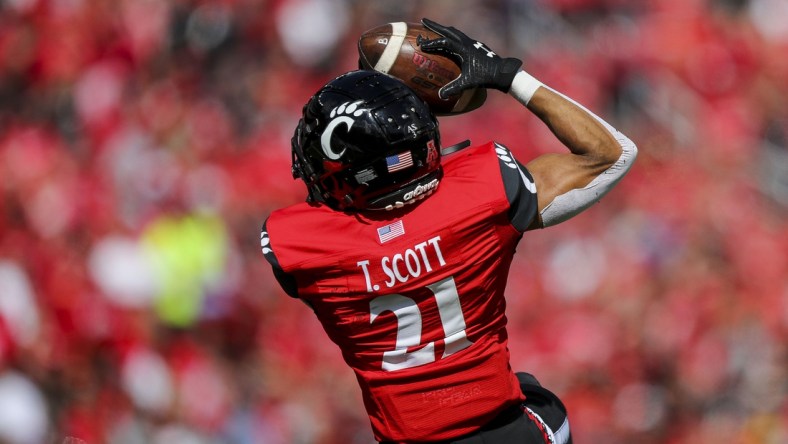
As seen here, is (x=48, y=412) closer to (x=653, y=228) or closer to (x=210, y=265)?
(x=210, y=265)

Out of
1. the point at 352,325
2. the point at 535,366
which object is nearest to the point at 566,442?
the point at 352,325

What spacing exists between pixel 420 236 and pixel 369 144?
225 millimetres

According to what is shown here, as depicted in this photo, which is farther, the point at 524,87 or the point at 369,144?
→ the point at 524,87


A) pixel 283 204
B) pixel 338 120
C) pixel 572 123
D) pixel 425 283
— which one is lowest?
pixel 283 204

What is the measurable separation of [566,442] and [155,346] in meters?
2.93

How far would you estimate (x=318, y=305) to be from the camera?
2352 mm

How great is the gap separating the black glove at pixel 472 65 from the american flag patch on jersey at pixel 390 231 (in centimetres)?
36

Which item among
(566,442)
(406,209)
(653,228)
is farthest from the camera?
(653,228)

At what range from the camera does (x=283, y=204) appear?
197 inches

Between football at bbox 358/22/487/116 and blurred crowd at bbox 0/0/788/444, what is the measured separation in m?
2.19

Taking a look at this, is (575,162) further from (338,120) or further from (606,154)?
(338,120)

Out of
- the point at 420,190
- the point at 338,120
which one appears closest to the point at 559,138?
the point at 420,190

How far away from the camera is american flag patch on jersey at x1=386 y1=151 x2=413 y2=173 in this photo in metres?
2.21

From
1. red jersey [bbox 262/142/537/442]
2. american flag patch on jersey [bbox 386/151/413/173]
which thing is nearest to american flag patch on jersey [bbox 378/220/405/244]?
red jersey [bbox 262/142/537/442]
